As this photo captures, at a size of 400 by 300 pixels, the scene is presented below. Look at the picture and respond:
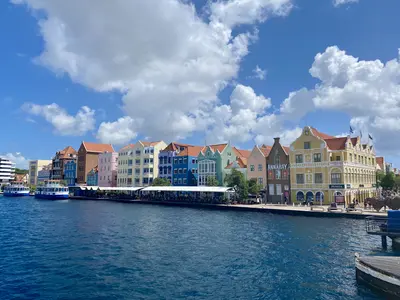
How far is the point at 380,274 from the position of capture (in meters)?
17.4

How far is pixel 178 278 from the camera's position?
20.2 meters

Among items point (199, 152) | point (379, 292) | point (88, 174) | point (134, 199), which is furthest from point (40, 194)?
point (379, 292)

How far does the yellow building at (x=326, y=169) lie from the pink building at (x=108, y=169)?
71203 mm

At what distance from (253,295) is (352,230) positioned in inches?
939

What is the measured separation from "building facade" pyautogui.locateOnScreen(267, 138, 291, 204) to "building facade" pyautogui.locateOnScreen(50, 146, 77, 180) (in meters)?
96.4

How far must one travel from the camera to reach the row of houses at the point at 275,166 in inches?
2466

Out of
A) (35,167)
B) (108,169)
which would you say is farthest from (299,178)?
(35,167)

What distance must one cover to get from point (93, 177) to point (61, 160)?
26.2 meters

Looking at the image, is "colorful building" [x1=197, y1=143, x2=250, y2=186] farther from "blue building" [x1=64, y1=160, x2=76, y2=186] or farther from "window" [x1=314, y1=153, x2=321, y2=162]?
"blue building" [x1=64, y1=160, x2=76, y2=186]

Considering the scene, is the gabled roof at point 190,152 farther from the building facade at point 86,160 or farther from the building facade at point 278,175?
the building facade at point 86,160

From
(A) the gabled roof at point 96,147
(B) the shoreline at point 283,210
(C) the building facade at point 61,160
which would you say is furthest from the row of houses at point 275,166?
(C) the building facade at point 61,160

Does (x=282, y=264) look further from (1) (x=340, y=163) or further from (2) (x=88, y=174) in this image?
(2) (x=88, y=174)

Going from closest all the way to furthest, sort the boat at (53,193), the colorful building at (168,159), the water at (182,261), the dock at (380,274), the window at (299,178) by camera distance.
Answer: the dock at (380,274), the water at (182,261), the window at (299,178), the colorful building at (168,159), the boat at (53,193)

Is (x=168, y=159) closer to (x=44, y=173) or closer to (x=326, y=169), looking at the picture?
(x=326, y=169)
